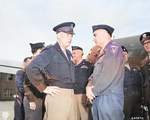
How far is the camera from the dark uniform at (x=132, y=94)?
2771mm

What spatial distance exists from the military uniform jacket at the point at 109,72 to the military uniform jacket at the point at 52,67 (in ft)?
0.86

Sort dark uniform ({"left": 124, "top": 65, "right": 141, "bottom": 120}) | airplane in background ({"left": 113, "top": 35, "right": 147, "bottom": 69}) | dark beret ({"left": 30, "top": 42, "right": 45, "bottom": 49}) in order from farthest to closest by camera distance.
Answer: airplane in background ({"left": 113, "top": 35, "right": 147, "bottom": 69})
dark uniform ({"left": 124, "top": 65, "right": 141, "bottom": 120})
dark beret ({"left": 30, "top": 42, "right": 45, "bottom": 49})

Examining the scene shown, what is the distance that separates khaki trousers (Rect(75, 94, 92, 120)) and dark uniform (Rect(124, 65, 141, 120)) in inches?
24.8

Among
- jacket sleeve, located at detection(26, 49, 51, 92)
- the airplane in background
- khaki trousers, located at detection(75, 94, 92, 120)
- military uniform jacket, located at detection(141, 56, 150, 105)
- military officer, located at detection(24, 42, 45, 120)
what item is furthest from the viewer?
the airplane in background

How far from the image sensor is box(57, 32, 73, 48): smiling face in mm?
1716

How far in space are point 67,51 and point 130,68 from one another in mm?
1470

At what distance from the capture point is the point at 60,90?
1641mm

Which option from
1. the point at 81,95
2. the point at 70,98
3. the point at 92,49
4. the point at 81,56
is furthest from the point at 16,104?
the point at 70,98

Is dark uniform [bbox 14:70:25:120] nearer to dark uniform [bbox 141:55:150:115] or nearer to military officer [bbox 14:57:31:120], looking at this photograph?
military officer [bbox 14:57:31:120]

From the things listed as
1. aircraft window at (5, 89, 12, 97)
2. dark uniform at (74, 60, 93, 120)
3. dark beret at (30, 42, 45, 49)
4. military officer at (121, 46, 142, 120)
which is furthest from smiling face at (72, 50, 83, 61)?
aircraft window at (5, 89, 12, 97)

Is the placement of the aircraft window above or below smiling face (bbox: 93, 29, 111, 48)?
below

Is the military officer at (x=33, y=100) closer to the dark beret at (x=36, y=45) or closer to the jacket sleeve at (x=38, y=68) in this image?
the dark beret at (x=36, y=45)

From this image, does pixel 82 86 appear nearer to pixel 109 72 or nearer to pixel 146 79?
pixel 146 79

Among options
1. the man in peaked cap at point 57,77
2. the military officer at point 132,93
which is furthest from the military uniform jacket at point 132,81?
the man in peaked cap at point 57,77
